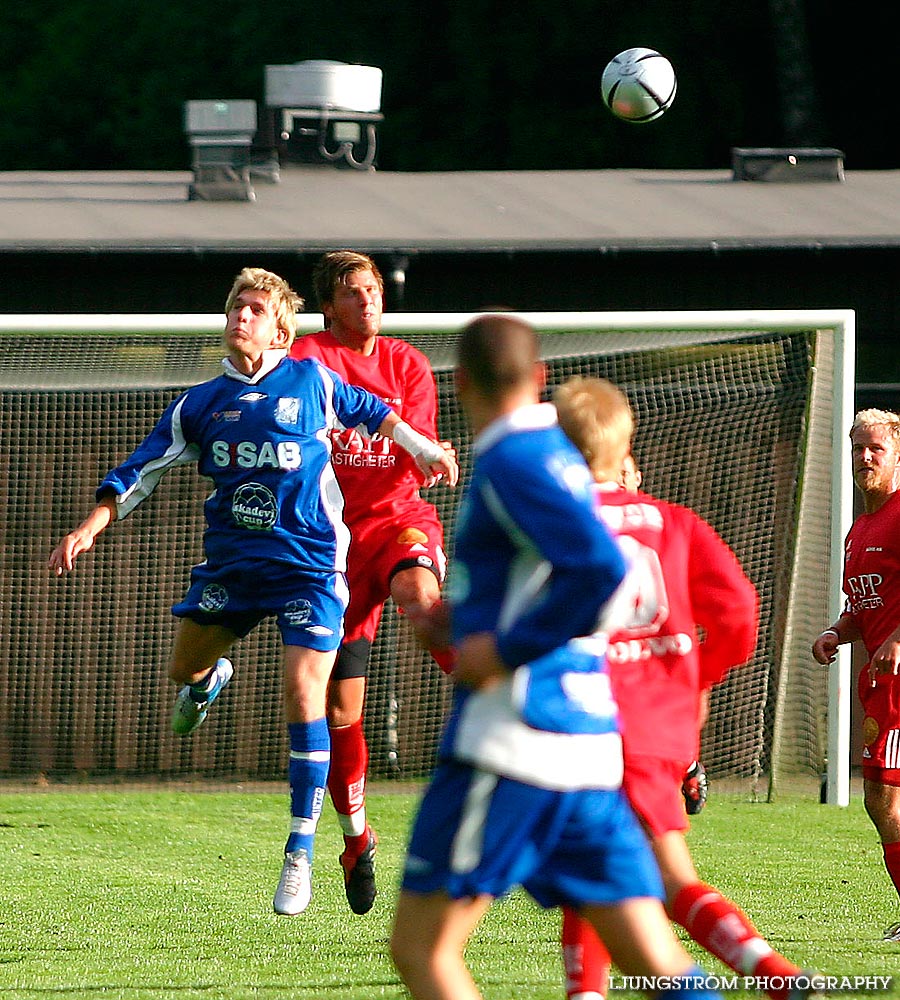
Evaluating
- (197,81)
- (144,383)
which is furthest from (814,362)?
(197,81)

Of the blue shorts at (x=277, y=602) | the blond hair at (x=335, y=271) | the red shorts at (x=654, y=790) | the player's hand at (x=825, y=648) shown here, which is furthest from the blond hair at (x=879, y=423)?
the red shorts at (x=654, y=790)

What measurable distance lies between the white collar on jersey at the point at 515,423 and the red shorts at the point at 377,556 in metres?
2.87

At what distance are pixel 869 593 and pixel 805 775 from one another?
384 centimetres

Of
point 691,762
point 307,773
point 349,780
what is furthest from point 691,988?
point 349,780

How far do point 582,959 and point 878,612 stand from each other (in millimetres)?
2369

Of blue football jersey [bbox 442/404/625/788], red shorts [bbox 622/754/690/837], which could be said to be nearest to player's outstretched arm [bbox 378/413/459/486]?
red shorts [bbox 622/754/690/837]

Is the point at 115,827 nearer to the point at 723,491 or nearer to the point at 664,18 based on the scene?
the point at 723,491

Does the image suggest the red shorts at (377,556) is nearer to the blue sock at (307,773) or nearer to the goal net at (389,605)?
the blue sock at (307,773)

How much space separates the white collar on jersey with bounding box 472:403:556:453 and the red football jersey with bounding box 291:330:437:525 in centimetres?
295

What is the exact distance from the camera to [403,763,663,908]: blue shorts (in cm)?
312

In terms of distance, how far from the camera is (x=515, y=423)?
316 centimetres

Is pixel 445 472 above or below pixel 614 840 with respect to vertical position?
above

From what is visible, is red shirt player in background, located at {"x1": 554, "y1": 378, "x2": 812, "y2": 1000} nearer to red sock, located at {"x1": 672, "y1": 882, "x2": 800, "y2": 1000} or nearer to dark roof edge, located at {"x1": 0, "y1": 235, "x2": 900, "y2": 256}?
red sock, located at {"x1": 672, "y1": 882, "x2": 800, "y2": 1000}

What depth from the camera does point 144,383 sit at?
30.7 ft
